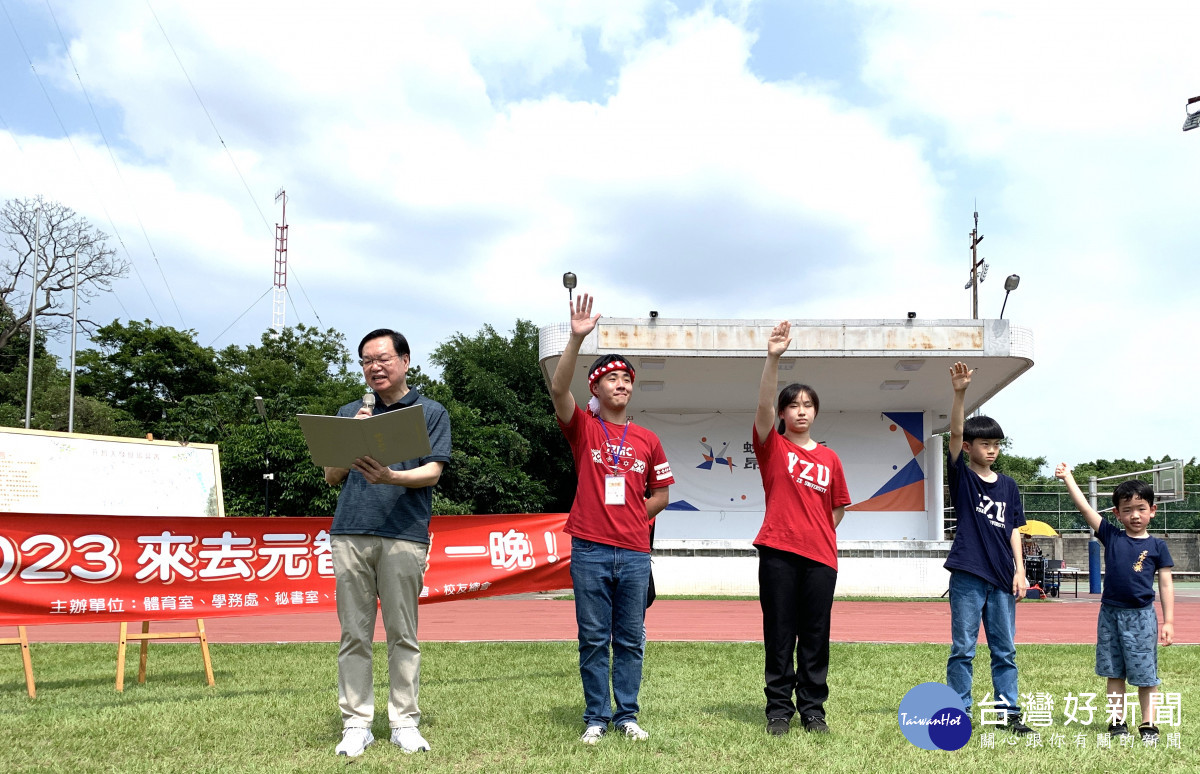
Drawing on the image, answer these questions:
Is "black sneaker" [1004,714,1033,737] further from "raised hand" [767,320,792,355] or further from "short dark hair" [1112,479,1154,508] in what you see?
"raised hand" [767,320,792,355]

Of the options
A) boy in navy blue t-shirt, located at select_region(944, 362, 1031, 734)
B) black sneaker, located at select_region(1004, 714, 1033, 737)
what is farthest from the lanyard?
black sneaker, located at select_region(1004, 714, 1033, 737)

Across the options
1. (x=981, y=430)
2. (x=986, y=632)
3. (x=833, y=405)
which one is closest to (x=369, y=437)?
(x=981, y=430)

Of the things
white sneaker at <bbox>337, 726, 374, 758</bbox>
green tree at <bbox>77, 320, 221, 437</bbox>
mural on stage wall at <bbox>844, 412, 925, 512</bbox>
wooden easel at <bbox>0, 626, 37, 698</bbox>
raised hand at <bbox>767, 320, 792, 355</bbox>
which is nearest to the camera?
A: white sneaker at <bbox>337, 726, 374, 758</bbox>

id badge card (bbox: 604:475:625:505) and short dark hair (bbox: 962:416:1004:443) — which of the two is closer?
id badge card (bbox: 604:475:625:505)

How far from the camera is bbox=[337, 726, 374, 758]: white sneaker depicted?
13.9ft

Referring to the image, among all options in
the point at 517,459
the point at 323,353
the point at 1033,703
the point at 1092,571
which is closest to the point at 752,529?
the point at 1092,571

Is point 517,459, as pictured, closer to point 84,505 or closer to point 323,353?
point 323,353

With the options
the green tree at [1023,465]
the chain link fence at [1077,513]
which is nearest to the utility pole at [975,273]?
the chain link fence at [1077,513]

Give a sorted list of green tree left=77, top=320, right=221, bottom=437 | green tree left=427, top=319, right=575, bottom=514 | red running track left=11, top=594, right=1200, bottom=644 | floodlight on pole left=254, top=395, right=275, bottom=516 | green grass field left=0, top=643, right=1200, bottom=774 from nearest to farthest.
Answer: green grass field left=0, top=643, right=1200, bottom=774 < red running track left=11, top=594, right=1200, bottom=644 < floodlight on pole left=254, top=395, right=275, bottom=516 < green tree left=427, top=319, right=575, bottom=514 < green tree left=77, top=320, right=221, bottom=437

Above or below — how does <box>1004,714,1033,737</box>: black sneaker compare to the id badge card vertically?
below

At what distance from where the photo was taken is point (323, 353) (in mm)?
49000

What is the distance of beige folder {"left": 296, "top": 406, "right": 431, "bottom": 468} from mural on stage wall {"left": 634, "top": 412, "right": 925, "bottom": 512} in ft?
59.7

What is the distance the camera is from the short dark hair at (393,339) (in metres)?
4.65

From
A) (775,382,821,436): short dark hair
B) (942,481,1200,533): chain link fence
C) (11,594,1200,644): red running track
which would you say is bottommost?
(11,594,1200,644): red running track
